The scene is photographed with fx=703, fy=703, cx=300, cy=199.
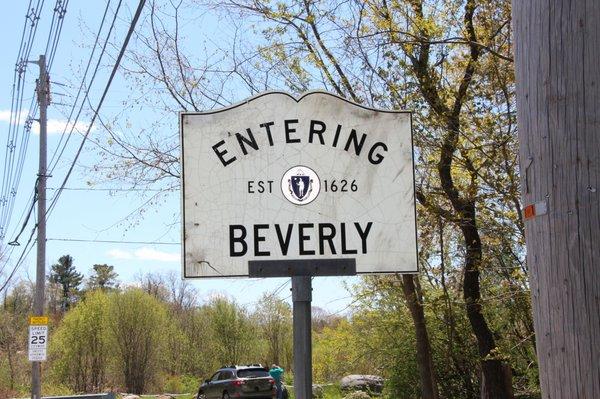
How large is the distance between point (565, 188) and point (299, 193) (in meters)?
1.30

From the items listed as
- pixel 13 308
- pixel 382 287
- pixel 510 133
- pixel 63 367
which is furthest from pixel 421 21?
pixel 13 308

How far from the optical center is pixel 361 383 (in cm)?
2416

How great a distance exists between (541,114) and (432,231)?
10865 millimetres

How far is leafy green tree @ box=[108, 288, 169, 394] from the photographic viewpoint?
41.9 metres

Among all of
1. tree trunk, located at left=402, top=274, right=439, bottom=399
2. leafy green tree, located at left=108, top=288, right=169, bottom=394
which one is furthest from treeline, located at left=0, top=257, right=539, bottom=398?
tree trunk, located at left=402, top=274, right=439, bottom=399

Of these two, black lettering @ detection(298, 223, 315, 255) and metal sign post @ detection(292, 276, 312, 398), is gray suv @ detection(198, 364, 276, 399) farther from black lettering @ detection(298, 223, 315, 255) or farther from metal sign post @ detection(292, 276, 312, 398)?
black lettering @ detection(298, 223, 315, 255)

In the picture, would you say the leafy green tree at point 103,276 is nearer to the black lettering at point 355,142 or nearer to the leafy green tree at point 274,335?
the leafy green tree at point 274,335

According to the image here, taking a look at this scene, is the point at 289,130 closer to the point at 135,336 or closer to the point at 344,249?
the point at 344,249

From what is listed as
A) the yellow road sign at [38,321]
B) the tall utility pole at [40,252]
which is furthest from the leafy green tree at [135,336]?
the yellow road sign at [38,321]

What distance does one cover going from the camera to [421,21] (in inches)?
406

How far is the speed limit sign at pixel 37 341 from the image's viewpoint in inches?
790

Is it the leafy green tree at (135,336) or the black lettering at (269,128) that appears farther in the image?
the leafy green tree at (135,336)

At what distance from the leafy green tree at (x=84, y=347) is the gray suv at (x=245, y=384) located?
17.5m

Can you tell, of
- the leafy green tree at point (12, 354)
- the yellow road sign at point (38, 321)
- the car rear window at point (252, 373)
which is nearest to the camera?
the yellow road sign at point (38, 321)
